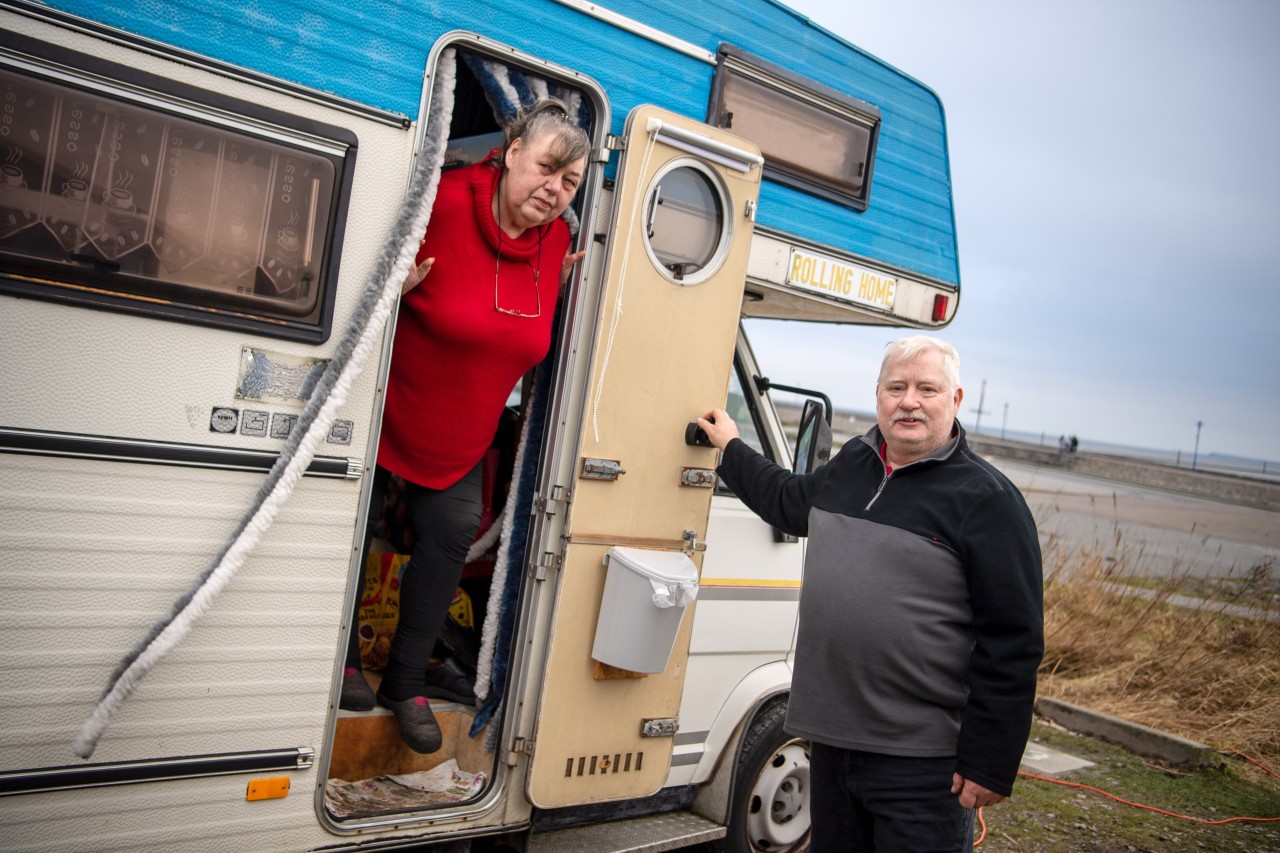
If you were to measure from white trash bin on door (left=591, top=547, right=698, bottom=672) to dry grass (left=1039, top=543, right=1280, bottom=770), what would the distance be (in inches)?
201

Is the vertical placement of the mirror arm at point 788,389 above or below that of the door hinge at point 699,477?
above

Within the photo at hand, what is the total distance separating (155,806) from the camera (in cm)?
247

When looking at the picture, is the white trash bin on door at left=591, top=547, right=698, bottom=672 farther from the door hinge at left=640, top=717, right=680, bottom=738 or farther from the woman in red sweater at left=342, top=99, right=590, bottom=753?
the woman in red sweater at left=342, top=99, right=590, bottom=753

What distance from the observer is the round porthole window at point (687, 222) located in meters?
3.28

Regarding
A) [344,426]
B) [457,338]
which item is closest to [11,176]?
[344,426]

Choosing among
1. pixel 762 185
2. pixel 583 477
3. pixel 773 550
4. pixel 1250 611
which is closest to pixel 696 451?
pixel 583 477

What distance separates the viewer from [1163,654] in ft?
24.5

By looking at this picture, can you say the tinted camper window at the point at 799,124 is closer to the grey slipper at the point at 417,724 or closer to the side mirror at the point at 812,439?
the side mirror at the point at 812,439

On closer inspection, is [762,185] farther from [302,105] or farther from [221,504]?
[221,504]

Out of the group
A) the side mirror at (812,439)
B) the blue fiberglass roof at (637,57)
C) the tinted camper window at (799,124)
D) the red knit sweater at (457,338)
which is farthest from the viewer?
the side mirror at (812,439)

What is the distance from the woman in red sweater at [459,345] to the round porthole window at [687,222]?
325mm

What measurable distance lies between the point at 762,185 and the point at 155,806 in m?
2.78

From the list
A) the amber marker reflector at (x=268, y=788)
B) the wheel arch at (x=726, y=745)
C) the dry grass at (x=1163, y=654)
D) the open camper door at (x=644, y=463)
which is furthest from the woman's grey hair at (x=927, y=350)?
the dry grass at (x=1163, y=654)

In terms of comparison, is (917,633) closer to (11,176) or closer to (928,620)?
(928,620)
